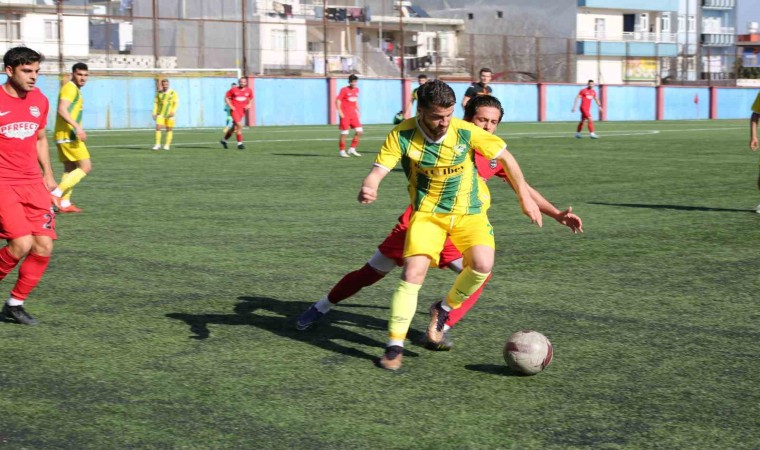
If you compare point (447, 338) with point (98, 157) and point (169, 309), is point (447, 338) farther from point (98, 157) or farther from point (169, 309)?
point (98, 157)

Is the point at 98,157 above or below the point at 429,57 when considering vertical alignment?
below

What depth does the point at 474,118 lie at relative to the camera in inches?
258

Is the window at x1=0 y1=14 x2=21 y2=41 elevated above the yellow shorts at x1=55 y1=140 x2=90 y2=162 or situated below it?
above

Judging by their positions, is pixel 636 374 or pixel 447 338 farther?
pixel 447 338

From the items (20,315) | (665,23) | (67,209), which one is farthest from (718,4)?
(20,315)

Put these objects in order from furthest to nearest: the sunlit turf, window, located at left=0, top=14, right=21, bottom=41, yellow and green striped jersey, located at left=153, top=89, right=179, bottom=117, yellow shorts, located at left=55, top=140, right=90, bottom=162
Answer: window, located at left=0, top=14, right=21, bottom=41, yellow and green striped jersey, located at left=153, top=89, right=179, bottom=117, yellow shorts, located at left=55, top=140, right=90, bottom=162, the sunlit turf

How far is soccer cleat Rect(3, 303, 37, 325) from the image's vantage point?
672 cm

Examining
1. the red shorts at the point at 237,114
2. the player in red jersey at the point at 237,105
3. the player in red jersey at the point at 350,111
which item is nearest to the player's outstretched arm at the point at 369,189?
the player in red jersey at the point at 350,111

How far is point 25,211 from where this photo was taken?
682 cm

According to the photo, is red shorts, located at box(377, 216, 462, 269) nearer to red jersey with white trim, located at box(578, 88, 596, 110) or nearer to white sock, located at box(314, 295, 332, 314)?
white sock, located at box(314, 295, 332, 314)

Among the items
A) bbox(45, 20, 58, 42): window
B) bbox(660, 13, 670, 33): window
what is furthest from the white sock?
bbox(660, 13, 670, 33): window

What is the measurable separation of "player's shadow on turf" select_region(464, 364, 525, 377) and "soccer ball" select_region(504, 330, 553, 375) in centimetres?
6

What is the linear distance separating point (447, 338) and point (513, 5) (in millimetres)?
75493

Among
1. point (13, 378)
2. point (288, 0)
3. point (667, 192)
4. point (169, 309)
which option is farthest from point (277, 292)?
point (288, 0)
